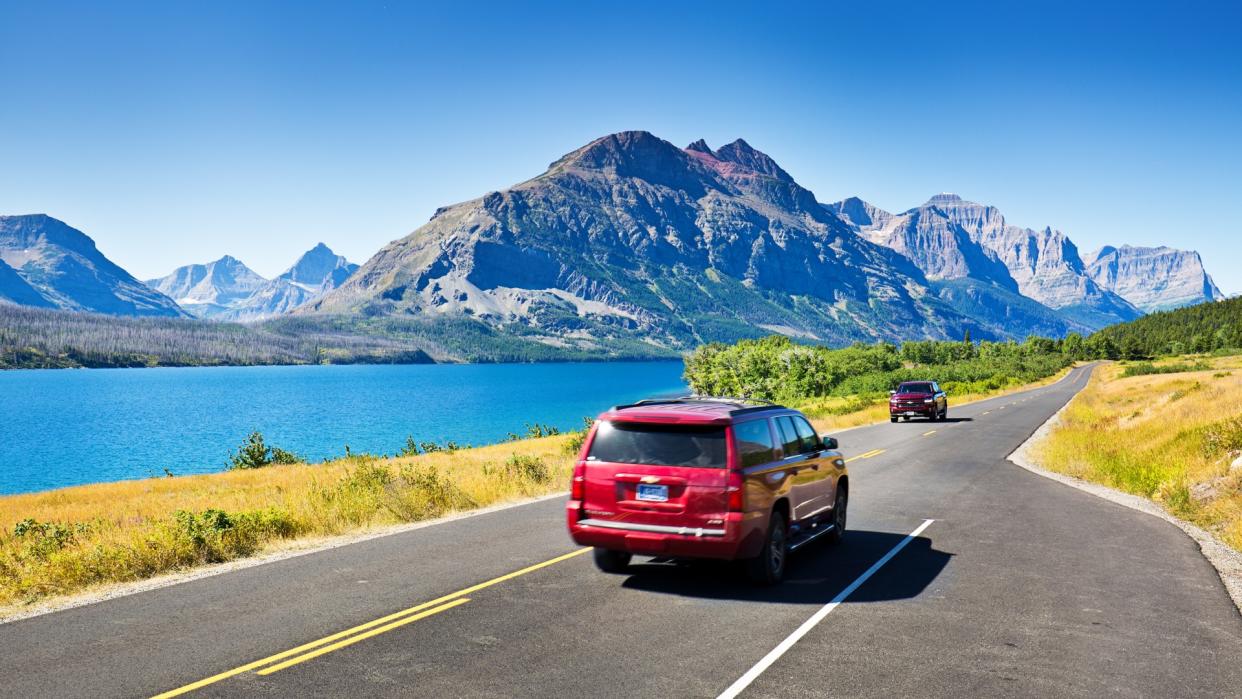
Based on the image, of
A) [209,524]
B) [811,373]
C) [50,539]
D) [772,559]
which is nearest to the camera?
[772,559]

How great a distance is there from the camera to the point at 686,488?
8.50 metres

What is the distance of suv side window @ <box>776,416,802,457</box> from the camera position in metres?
9.97

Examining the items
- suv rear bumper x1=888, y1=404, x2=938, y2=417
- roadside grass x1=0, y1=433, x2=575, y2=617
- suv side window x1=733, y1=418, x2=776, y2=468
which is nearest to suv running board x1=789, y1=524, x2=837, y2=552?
suv side window x1=733, y1=418, x2=776, y2=468

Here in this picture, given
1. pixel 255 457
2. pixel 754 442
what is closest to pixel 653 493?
pixel 754 442

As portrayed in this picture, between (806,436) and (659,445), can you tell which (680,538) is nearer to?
(659,445)

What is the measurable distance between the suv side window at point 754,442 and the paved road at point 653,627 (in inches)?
57.2

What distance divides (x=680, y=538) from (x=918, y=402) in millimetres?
34638

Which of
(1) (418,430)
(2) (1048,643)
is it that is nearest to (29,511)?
(2) (1048,643)

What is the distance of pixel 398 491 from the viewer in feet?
50.8

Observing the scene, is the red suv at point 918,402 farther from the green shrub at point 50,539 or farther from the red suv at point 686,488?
the green shrub at point 50,539

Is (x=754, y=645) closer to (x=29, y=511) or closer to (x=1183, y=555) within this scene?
(x=1183, y=555)

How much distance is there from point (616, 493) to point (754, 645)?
2505 mm

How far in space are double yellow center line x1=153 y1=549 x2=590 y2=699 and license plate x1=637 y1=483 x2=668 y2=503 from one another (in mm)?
1979

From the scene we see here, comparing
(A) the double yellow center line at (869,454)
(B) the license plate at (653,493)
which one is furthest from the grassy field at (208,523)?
(A) the double yellow center line at (869,454)
